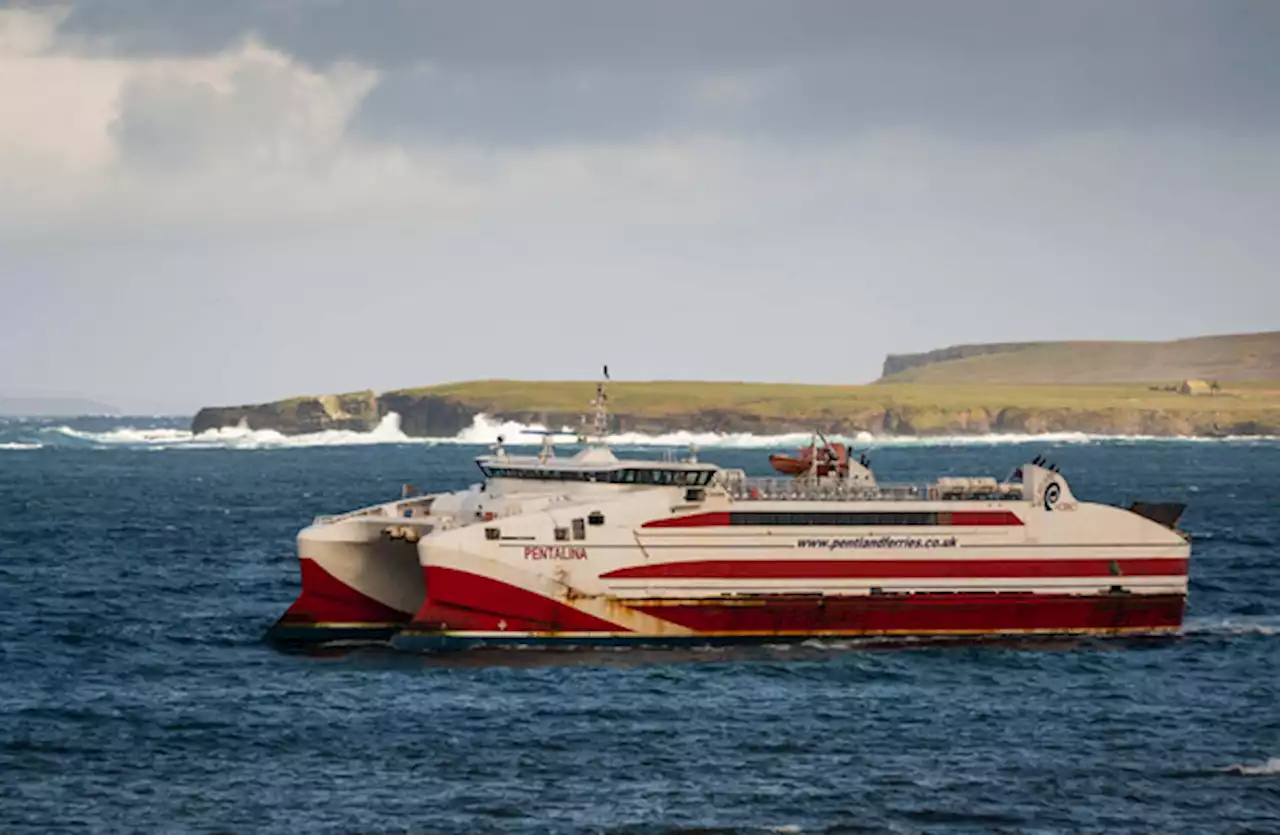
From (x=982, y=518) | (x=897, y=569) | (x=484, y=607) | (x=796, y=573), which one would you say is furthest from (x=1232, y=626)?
(x=484, y=607)

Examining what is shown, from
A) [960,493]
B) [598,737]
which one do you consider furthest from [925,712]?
[960,493]

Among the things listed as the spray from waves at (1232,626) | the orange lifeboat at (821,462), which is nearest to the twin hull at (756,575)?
the spray from waves at (1232,626)

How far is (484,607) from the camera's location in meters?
46.2

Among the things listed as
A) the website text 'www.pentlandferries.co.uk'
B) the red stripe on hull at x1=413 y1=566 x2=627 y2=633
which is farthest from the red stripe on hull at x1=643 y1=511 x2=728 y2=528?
the red stripe on hull at x1=413 y1=566 x2=627 y2=633

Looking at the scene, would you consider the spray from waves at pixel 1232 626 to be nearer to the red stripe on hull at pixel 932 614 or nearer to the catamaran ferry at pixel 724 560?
the red stripe on hull at pixel 932 614

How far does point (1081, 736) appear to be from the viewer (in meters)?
38.1

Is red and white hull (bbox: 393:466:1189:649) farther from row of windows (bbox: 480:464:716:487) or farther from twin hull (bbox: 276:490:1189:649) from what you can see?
row of windows (bbox: 480:464:716:487)

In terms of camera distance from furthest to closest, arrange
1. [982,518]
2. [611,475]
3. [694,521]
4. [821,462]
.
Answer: [821,462] < [982,518] < [611,475] < [694,521]

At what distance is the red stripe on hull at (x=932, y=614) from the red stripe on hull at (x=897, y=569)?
632mm

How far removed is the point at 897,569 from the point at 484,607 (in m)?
11.6

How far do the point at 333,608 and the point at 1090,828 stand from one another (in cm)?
A: 2515

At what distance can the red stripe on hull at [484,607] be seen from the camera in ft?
151

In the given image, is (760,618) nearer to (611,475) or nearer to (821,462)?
(611,475)

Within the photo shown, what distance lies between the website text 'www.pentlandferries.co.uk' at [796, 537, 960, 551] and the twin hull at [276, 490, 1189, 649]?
4 centimetres
